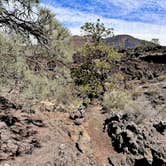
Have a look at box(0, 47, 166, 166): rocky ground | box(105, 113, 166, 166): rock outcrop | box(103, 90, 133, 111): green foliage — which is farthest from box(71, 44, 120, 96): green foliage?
box(105, 113, 166, 166): rock outcrop

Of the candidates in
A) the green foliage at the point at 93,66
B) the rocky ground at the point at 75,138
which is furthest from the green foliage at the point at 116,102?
the green foliage at the point at 93,66

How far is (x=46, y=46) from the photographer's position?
12102mm

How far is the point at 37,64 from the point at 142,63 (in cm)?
3105

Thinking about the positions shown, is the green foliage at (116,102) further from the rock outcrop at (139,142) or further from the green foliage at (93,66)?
the green foliage at (93,66)

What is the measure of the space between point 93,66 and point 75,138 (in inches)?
567

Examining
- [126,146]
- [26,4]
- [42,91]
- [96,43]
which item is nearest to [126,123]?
[126,146]

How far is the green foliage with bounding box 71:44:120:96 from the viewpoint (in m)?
24.6

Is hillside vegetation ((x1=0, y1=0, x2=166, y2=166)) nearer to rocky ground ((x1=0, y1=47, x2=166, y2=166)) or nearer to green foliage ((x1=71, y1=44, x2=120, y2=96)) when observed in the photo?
rocky ground ((x1=0, y1=47, x2=166, y2=166))

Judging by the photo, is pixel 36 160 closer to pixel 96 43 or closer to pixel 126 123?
pixel 126 123

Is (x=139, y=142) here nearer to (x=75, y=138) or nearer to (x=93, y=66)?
(x=75, y=138)

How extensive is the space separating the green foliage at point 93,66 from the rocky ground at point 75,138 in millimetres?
10650

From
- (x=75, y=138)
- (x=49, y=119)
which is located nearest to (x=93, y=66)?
(x=49, y=119)

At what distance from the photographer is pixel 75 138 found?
11172 millimetres

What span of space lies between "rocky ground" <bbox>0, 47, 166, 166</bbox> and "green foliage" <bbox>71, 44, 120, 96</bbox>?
10650mm
